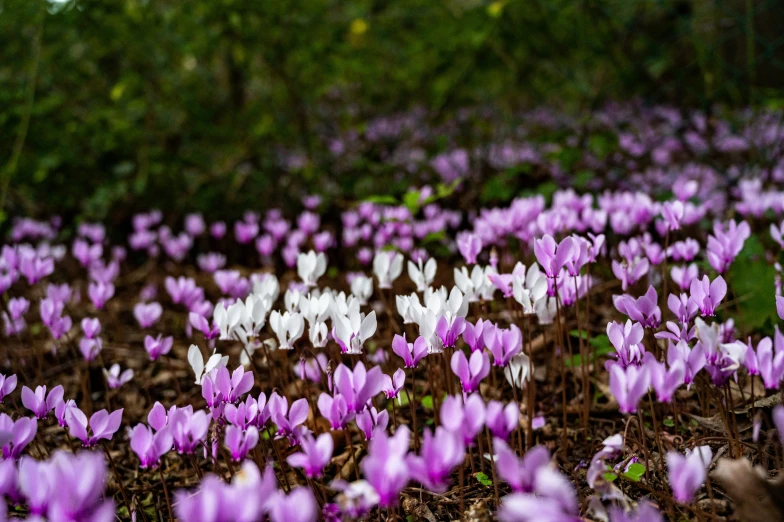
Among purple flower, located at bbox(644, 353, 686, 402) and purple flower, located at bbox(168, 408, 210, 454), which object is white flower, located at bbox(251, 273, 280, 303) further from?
purple flower, located at bbox(644, 353, 686, 402)

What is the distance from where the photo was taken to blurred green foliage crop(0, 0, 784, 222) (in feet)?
14.5

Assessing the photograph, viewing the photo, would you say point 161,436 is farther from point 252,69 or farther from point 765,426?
point 252,69

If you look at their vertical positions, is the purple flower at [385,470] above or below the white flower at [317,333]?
below

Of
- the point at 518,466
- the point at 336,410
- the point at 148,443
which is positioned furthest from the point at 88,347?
the point at 518,466

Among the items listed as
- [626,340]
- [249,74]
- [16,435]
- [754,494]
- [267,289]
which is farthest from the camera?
[249,74]

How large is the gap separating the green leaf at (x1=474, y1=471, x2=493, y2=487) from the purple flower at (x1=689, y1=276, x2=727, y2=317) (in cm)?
62

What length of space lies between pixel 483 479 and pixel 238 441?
610mm

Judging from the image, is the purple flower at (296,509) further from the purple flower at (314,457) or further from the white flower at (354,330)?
the white flower at (354,330)

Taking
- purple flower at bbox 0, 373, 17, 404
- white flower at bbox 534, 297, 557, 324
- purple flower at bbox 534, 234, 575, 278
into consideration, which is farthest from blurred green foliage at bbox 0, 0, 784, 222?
purple flower at bbox 0, 373, 17, 404

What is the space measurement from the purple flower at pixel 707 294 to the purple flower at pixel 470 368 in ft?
1.77

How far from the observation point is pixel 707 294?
1.36 m

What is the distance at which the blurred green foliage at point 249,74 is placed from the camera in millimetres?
4422

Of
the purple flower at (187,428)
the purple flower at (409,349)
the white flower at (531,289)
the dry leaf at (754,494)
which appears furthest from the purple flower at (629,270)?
the purple flower at (187,428)

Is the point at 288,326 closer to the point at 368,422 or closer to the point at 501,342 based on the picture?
the point at 368,422
